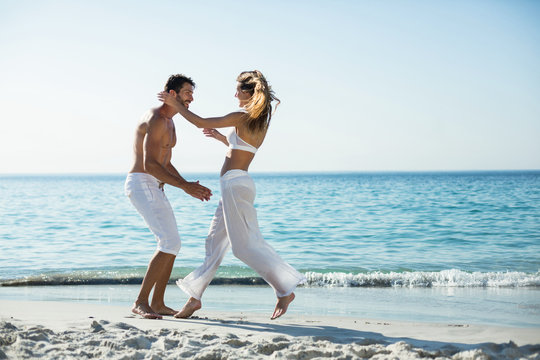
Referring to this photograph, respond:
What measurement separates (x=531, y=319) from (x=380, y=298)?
1.61m

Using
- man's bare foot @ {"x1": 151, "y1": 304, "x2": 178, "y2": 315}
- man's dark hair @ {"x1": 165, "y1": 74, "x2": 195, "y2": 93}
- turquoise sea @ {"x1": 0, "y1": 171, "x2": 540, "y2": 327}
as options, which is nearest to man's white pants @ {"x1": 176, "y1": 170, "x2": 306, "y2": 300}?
man's bare foot @ {"x1": 151, "y1": 304, "x2": 178, "y2": 315}

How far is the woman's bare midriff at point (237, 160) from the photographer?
4.36m

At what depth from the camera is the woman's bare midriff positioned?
4363 millimetres

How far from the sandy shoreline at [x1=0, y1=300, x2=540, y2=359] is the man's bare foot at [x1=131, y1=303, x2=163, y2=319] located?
0.23ft

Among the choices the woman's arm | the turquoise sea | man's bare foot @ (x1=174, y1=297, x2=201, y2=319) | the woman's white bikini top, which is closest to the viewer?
the woman's arm

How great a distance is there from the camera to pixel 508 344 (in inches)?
134

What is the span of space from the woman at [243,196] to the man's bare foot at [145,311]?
0.22 metres

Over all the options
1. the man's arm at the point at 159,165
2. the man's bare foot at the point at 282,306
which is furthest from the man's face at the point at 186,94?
the man's bare foot at the point at 282,306

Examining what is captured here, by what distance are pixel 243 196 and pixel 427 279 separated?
379 centimetres

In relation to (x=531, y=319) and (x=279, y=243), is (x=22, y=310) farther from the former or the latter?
(x=279, y=243)

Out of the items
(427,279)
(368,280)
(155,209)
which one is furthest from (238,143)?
(427,279)

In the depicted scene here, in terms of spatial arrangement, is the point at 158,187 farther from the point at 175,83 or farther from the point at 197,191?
the point at 175,83

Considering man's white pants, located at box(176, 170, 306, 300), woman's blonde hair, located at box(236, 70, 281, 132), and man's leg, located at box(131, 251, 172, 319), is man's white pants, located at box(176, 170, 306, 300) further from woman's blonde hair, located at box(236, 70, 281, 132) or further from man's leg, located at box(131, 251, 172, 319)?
woman's blonde hair, located at box(236, 70, 281, 132)

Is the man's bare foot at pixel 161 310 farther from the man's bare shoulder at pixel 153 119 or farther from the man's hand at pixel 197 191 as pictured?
the man's bare shoulder at pixel 153 119
